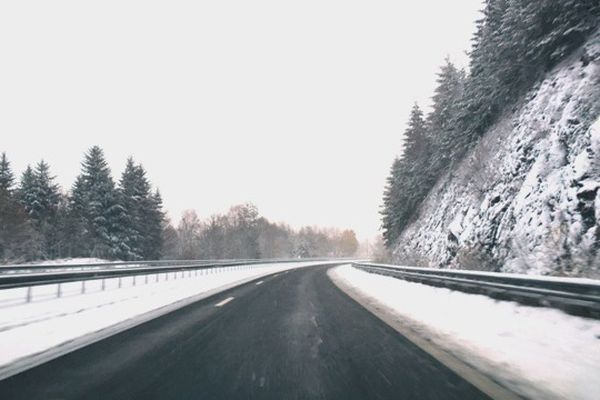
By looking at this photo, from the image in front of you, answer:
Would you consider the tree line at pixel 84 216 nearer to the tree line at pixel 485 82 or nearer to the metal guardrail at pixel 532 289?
the tree line at pixel 485 82

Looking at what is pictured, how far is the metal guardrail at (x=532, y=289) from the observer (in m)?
5.21

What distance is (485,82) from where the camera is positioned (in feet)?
83.4

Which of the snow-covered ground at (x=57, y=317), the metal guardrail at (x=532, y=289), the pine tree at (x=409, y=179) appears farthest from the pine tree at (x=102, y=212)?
the metal guardrail at (x=532, y=289)

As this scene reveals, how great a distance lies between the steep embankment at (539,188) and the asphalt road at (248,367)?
6918mm

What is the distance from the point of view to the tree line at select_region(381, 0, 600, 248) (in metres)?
19.0

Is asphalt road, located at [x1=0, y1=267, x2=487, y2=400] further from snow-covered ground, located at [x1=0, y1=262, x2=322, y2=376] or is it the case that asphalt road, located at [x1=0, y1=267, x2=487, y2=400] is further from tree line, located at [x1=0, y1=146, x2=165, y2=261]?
tree line, located at [x1=0, y1=146, x2=165, y2=261]

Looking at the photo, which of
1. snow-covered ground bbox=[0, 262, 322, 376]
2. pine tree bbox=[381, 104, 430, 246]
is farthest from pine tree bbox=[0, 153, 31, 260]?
pine tree bbox=[381, 104, 430, 246]

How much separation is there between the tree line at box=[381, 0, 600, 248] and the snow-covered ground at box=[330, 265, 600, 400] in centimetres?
1641

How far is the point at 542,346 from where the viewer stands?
4824mm

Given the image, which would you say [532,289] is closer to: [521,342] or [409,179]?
[521,342]

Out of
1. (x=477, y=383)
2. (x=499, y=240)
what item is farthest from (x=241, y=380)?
(x=499, y=240)

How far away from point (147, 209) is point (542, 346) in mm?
53190

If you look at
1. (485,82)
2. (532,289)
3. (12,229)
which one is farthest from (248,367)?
(12,229)

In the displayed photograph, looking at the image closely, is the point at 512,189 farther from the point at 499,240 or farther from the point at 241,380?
the point at 241,380
